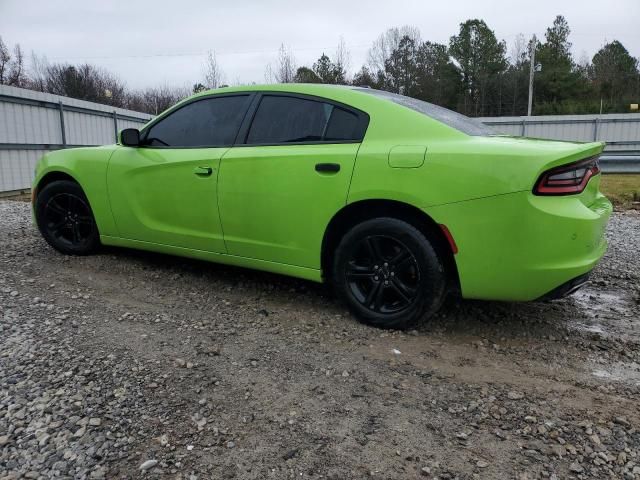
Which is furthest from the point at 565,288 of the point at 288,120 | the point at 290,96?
the point at 290,96

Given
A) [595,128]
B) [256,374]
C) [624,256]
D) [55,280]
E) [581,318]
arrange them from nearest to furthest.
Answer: [256,374] < [581,318] < [55,280] < [624,256] < [595,128]

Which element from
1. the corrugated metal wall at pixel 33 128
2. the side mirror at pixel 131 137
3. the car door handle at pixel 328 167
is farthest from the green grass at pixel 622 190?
the corrugated metal wall at pixel 33 128

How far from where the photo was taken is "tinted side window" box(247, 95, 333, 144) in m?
3.36

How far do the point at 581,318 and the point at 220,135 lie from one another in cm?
298

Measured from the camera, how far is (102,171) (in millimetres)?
4277

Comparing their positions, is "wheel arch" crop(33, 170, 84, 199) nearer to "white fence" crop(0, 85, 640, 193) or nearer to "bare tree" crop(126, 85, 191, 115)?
"white fence" crop(0, 85, 640, 193)

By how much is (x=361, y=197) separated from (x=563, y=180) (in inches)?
44.7

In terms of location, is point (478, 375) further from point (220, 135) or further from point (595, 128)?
point (595, 128)

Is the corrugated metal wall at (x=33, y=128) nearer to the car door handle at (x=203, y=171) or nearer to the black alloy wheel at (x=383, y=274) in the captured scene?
the car door handle at (x=203, y=171)

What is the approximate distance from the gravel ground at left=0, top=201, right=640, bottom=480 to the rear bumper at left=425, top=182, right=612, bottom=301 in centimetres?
46

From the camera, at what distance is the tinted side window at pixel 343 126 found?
3188 millimetres

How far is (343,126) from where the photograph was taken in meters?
3.25

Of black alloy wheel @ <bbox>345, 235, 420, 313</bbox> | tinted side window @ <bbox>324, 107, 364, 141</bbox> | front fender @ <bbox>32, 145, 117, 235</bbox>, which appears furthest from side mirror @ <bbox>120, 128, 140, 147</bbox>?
black alloy wheel @ <bbox>345, 235, 420, 313</bbox>

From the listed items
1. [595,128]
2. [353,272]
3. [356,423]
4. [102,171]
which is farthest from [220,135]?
[595,128]
